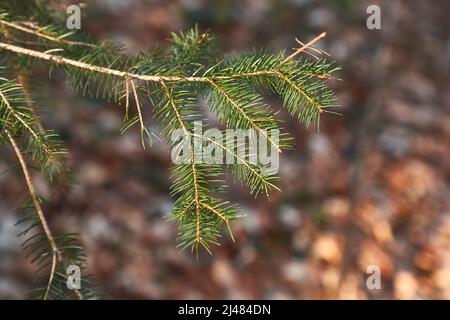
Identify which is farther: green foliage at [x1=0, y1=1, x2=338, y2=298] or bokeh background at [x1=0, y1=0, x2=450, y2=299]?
bokeh background at [x1=0, y1=0, x2=450, y2=299]

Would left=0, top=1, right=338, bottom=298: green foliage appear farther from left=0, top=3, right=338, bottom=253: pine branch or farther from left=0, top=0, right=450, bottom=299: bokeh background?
left=0, top=0, right=450, bottom=299: bokeh background

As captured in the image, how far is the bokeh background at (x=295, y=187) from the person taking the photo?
2281 mm

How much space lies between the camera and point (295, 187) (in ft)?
8.45

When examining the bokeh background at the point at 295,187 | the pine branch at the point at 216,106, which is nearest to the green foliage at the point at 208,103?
the pine branch at the point at 216,106

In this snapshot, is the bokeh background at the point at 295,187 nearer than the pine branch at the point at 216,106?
No

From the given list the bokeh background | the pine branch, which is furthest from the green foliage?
the bokeh background

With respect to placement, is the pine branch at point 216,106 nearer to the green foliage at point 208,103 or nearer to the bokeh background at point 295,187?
the green foliage at point 208,103

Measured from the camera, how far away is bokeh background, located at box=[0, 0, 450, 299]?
228 cm

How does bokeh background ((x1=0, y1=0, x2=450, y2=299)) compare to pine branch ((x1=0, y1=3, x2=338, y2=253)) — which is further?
bokeh background ((x1=0, y1=0, x2=450, y2=299))

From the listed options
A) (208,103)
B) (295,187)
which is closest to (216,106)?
(208,103)

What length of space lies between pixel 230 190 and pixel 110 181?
0.50 meters

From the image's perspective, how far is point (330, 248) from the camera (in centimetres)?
240
